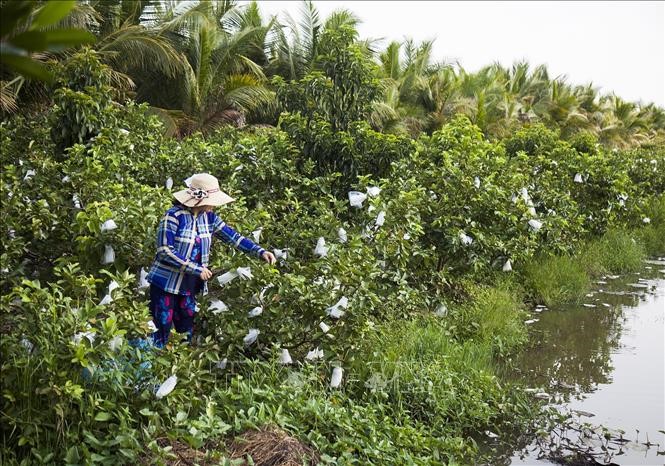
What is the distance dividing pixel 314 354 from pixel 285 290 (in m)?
0.48

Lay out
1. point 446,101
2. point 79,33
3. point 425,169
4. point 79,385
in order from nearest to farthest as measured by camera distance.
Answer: point 79,33
point 79,385
point 425,169
point 446,101

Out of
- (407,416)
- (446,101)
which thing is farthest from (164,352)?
(446,101)

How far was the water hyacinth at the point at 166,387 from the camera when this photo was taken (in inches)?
139

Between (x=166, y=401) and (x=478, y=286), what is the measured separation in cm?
530

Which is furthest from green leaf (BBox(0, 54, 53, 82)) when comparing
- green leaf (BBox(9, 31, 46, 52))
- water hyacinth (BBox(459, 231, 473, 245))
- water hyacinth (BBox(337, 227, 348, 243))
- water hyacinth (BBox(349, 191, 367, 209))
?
water hyacinth (BBox(459, 231, 473, 245))

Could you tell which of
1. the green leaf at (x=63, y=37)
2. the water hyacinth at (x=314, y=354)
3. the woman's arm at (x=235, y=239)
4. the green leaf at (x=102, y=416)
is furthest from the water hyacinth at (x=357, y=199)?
the green leaf at (x=63, y=37)

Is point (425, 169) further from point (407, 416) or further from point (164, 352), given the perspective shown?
point (164, 352)

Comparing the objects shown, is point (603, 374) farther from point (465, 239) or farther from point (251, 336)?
point (251, 336)

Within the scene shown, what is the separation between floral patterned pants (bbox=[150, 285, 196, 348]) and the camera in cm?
479

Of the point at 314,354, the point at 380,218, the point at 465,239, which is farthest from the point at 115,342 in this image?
the point at 465,239

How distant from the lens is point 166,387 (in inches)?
140

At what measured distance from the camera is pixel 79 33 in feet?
3.77

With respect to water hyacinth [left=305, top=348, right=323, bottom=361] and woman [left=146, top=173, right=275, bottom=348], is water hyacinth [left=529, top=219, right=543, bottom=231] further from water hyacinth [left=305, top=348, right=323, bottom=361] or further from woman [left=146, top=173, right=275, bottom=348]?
woman [left=146, top=173, right=275, bottom=348]

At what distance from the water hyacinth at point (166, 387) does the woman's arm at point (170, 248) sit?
1.11 metres
